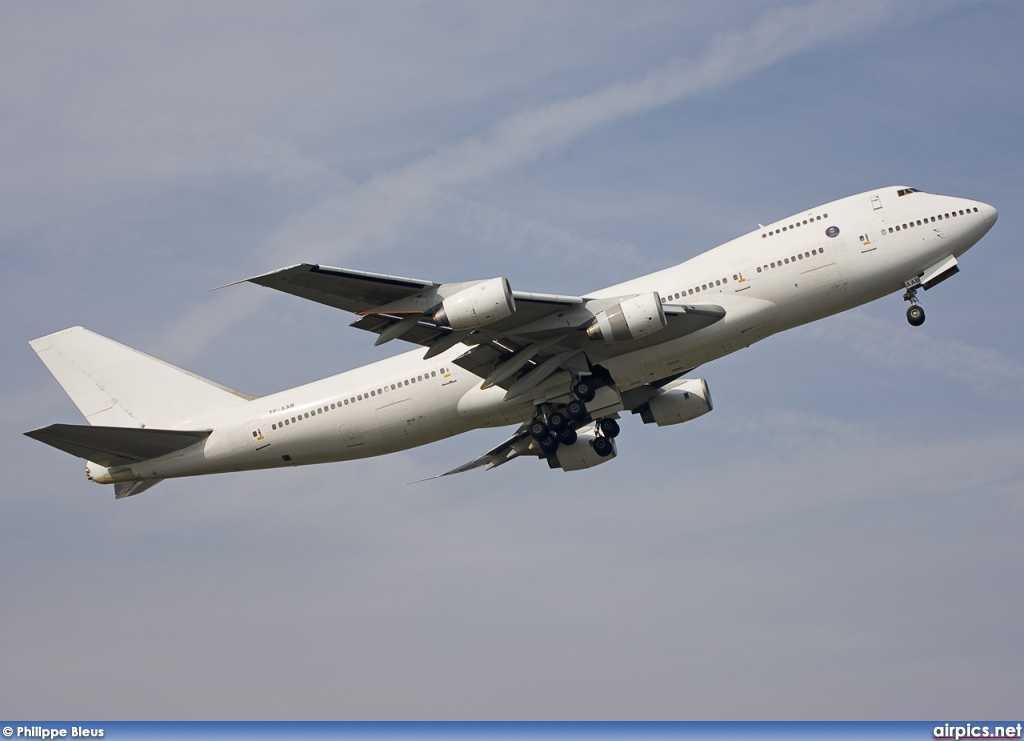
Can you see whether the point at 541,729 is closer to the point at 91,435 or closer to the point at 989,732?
the point at 989,732

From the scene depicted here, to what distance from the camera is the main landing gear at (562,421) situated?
35.4 m

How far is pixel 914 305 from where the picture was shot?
Result: 114 feet

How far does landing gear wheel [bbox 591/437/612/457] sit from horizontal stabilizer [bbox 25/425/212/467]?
13821 millimetres

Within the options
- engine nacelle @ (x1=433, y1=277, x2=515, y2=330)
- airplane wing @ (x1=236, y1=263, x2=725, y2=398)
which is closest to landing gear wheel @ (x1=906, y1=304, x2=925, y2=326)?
airplane wing @ (x1=236, y1=263, x2=725, y2=398)

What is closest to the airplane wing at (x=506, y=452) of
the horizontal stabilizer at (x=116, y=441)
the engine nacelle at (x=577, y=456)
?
the engine nacelle at (x=577, y=456)

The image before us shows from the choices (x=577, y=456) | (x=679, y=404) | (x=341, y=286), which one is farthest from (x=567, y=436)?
(x=341, y=286)

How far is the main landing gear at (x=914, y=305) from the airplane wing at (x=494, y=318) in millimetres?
6369

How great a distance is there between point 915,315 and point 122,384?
28565 mm

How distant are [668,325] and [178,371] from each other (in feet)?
61.3

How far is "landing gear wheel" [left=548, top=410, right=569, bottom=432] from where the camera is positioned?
3606cm

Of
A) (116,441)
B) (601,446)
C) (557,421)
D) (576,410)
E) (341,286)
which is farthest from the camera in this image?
(601,446)

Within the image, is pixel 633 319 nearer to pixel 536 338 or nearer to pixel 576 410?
pixel 536 338

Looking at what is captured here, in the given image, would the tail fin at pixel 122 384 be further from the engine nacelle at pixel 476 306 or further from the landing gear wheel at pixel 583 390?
the landing gear wheel at pixel 583 390

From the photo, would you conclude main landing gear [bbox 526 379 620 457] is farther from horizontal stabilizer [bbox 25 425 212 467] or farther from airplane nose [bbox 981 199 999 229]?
airplane nose [bbox 981 199 999 229]
